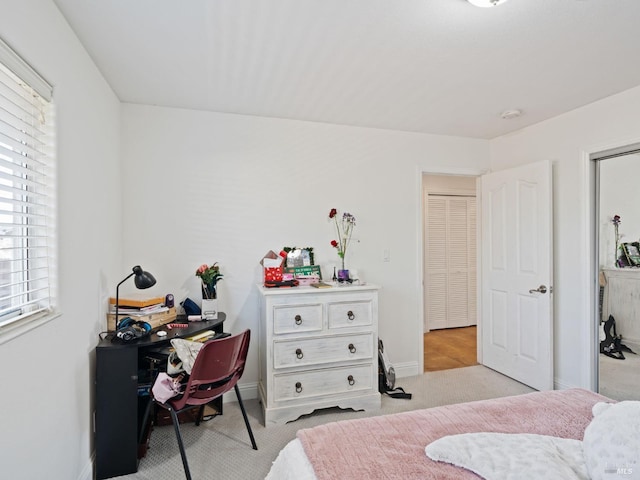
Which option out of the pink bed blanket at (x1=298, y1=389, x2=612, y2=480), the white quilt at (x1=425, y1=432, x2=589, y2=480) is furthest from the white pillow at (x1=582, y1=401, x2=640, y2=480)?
the pink bed blanket at (x1=298, y1=389, x2=612, y2=480)

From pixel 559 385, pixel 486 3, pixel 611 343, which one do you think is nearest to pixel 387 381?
pixel 559 385

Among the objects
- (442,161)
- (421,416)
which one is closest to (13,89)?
(421,416)

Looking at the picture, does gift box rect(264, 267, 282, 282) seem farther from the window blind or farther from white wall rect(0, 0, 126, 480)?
the window blind

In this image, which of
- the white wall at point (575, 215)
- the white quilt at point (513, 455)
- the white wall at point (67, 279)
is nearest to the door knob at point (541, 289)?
the white wall at point (575, 215)

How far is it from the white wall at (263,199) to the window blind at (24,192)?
122 centimetres

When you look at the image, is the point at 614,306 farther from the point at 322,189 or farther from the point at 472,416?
the point at 322,189

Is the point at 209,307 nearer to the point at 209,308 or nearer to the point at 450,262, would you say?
the point at 209,308

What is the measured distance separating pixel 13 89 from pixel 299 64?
4.64ft

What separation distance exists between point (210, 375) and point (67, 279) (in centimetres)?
89

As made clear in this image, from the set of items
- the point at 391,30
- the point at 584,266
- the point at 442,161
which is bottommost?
the point at 584,266

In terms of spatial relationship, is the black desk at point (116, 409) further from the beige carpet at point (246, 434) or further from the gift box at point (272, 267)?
the gift box at point (272, 267)

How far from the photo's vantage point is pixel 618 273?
270 cm

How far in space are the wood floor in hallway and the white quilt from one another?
8.52 ft

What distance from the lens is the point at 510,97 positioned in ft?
8.79
